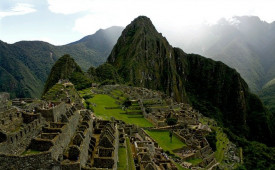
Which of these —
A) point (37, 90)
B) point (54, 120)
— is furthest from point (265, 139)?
point (54, 120)

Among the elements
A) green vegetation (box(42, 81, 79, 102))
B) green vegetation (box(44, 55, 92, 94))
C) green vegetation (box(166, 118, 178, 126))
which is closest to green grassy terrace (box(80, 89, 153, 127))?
green vegetation (box(166, 118, 178, 126))

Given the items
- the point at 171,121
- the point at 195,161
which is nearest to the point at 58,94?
the point at 171,121

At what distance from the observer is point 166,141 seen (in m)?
46.0

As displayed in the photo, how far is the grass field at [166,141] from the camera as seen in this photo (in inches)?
1672

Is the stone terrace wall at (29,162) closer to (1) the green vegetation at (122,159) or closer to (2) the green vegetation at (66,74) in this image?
(1) the green vegetation at (122,159)

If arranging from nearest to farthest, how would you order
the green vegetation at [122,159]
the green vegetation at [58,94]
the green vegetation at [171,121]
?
the green vegetation at [122,159], the green vegetation at [58,94], the green vegetation at [171,121]

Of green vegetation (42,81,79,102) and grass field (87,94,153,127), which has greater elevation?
green vegetation (42,81,79,102)

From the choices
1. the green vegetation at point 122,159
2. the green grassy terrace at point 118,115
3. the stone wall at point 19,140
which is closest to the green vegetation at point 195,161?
the green grassy terrace at point 118,115

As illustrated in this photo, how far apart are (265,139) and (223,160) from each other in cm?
12602

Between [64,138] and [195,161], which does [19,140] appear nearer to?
[64,138]

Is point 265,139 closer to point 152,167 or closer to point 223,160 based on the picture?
point 223,160

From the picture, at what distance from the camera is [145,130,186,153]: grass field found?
42.5 metres

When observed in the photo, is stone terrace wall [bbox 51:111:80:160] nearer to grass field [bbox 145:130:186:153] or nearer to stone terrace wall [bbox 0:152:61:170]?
stone terrace wall [bbox 0:152:61:170]

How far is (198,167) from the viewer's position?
37562 millimetres
